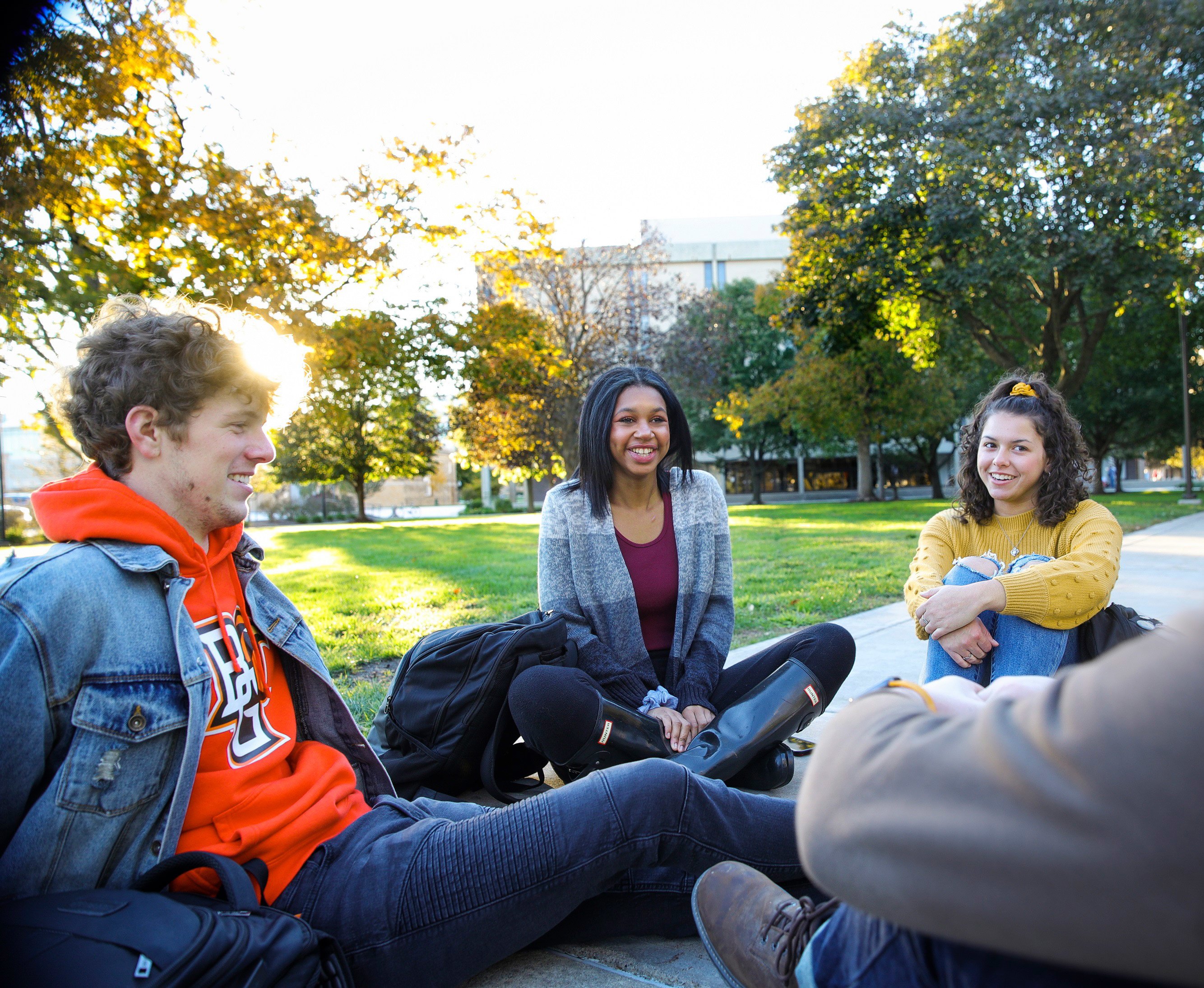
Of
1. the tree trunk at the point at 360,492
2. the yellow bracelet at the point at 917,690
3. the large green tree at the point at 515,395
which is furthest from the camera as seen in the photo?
the tree trunk at the point at 360,492

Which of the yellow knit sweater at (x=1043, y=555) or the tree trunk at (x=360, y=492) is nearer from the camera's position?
the yellow knit sweater at (x=1043, y=555)

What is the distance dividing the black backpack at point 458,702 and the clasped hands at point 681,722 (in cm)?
36

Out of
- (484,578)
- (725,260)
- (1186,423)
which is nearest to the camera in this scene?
(484,578)

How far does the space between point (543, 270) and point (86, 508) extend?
2422 cm

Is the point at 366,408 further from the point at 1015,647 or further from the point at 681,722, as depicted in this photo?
the point at 1015,647

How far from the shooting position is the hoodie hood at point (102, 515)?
64.3 inches

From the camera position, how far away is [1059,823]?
72 cm

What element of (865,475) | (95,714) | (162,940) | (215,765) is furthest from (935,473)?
(162,940)

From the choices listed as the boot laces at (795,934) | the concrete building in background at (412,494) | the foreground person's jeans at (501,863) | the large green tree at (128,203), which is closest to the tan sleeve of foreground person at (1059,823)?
the boot laces at (795,934)

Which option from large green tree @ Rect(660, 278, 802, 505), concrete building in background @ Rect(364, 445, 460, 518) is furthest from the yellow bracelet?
concrete building in background @ Rect(364, 445, 460, 518)

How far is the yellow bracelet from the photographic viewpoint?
1.06m

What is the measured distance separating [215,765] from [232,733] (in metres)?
0.08

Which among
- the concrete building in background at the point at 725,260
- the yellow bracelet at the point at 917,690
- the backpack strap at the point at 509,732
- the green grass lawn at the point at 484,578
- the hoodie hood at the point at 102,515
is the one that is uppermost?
the concrete building in background at the point at 725,260

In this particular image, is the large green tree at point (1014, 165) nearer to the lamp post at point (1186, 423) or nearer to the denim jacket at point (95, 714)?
the lamp post at point (1186, 423)
